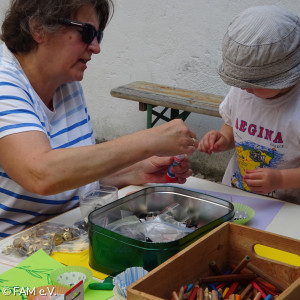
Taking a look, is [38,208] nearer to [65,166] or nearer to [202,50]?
[65,166]

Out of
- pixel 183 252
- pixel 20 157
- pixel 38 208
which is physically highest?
pixel 20 157

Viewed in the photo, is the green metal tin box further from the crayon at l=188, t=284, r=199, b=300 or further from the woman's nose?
the woman's nose

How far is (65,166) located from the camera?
1.49 metres

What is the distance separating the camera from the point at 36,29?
5.80 ft

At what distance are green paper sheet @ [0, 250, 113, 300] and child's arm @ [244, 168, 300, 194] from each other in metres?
0.86

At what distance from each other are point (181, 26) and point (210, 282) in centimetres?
333

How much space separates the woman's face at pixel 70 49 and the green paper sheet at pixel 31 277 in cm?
69

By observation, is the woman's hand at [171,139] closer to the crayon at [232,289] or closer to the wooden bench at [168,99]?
the crayon at [232,289]

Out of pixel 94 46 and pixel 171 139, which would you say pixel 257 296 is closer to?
pixel 171 139

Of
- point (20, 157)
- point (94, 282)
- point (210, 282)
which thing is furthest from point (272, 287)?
point (20, 157)

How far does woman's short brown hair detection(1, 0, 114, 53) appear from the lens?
1723 mm

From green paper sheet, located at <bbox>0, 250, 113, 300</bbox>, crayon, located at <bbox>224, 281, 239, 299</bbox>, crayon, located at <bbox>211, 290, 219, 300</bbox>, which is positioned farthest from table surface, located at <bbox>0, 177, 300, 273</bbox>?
crayon, located at <bbox>211, 290, 219, 300</bbox>

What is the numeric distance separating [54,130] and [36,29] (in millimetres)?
388

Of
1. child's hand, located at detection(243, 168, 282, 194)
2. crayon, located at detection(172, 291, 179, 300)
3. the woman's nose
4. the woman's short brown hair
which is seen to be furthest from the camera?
child's hand, located at detection(243, 168, 282, 194)
